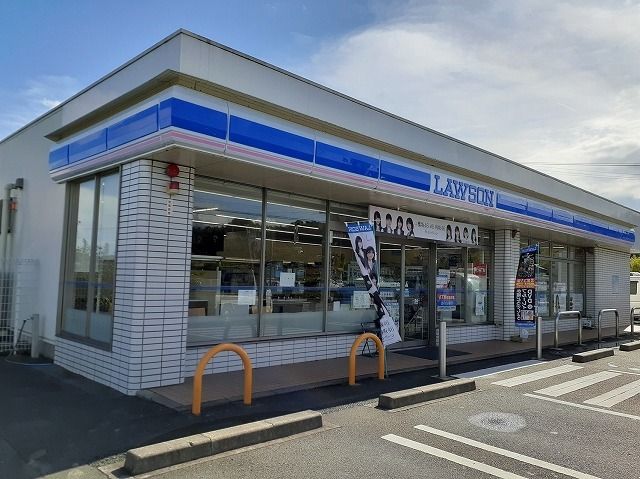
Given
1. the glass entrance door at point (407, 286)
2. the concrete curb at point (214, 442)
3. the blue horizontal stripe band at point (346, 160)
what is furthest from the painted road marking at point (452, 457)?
the glass entrance door at point (407, 286)

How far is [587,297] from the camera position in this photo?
18.5 meters

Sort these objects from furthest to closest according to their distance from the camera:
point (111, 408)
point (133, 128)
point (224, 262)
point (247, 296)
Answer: point (247, 296) → point (224, 262) → point (133, 128) → point (111, 408)

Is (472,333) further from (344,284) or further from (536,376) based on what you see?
(344,284)

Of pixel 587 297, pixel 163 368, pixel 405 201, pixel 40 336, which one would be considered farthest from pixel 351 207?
pixel 587 297

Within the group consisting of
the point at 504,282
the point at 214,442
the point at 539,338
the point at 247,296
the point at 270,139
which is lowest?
the point at 214,442

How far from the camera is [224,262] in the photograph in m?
8.47

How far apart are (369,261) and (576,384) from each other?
4.19 m

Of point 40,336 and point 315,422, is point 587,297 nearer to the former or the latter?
point 315,422

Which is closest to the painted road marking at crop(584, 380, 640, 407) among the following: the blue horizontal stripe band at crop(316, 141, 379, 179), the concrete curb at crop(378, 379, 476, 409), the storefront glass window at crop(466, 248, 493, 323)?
the concrete curb at crop(378, 379, 476, 409)

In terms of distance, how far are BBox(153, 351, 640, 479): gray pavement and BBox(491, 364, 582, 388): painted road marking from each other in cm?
70

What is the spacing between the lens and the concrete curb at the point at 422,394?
6707 mm

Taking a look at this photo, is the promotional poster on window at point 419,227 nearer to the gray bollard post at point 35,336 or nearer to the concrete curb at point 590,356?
the concrete curb at point 590,356

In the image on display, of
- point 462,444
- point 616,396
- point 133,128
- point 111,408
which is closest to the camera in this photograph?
point 462,444

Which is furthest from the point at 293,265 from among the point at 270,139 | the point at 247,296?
the point at 270,139
